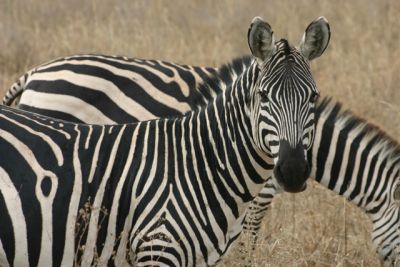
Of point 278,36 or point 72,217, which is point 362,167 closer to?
point 72,217

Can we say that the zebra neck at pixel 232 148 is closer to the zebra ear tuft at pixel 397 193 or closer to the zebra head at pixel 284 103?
the zebra head at pixel 284 103

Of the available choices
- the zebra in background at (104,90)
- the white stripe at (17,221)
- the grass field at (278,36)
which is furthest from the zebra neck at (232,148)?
the zebra in background at (104,90)

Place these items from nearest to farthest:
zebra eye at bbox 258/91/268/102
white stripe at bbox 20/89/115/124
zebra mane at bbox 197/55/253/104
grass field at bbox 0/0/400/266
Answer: zebra eye at bbox 258/91/268/102
zebra mane at bbox 197/55/253/104
white stripe at bbox 20/89/115/124
grass field at bbox 0/0/400/266

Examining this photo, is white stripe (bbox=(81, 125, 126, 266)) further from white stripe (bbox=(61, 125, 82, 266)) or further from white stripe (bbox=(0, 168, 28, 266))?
white stripe (bbox=(0, 168, 28, 266))

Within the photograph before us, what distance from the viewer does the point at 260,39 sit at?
4660 mm

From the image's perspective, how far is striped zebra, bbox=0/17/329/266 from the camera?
4531 mm

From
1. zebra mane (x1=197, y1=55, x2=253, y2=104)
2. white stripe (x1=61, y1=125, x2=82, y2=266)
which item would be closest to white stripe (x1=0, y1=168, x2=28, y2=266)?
white stripe (x1=61, y1=125, x2=82, y2=266)

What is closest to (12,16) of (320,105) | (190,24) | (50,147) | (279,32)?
(190,24)

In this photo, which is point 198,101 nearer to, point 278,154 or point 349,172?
point 278,154

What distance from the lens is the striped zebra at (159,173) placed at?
4.53 meters

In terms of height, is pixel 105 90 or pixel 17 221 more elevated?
pixel 105 90

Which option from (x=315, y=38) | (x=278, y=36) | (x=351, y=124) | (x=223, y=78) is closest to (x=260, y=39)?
(x=315, y=38)

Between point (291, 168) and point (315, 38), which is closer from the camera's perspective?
point (291, 168)

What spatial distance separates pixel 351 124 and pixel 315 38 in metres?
1.64
